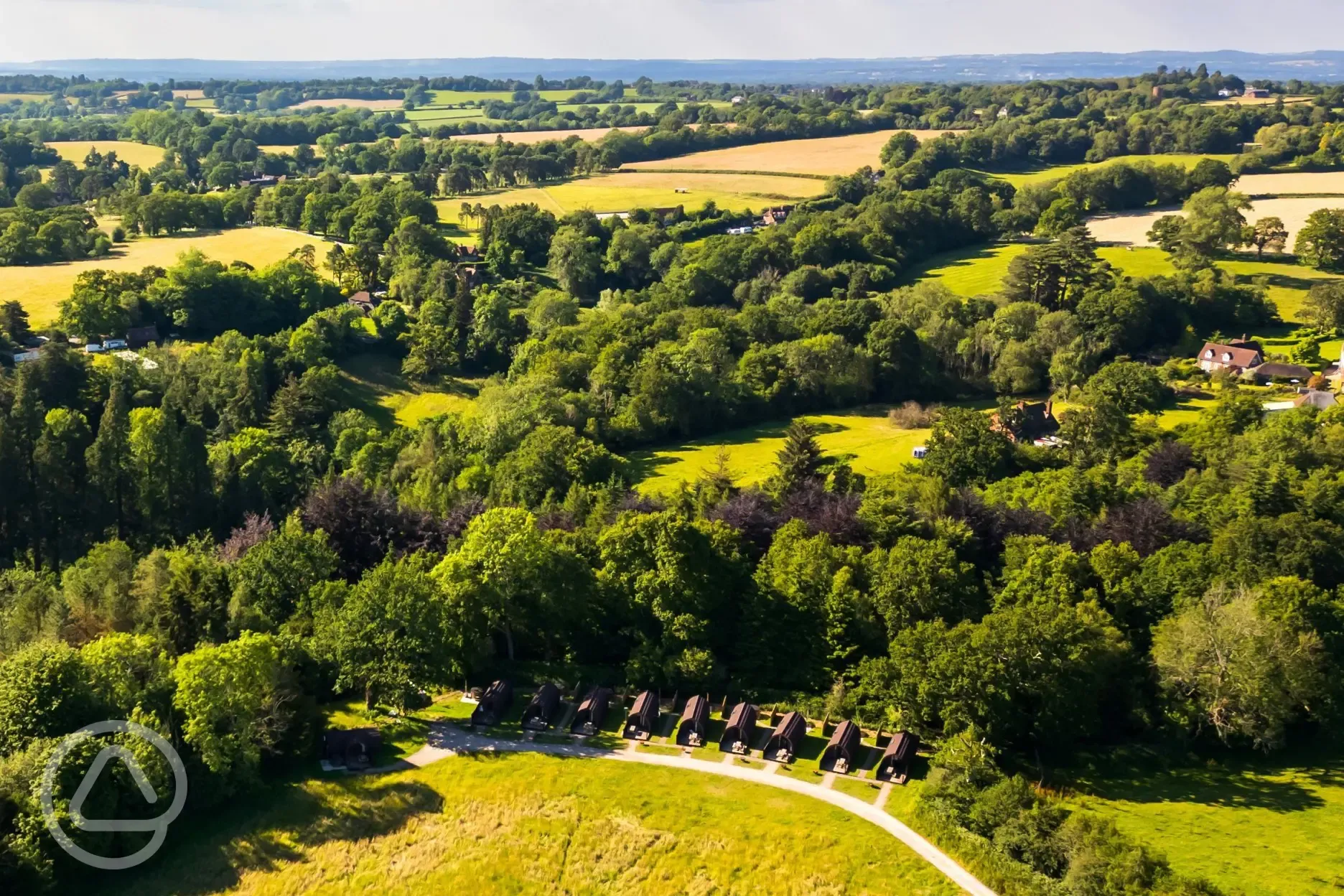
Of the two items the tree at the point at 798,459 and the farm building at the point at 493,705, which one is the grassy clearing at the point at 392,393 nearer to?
the tree at the point at 798,459

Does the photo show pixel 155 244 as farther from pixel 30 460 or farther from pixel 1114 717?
pixel 1114 717

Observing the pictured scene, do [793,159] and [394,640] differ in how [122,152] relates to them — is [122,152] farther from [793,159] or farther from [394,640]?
[394,640]

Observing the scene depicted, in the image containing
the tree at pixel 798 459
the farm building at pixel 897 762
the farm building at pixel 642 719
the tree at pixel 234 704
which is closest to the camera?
the tree at pixel 234 704

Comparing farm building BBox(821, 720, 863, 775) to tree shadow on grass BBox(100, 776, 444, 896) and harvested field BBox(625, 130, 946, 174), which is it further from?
harvested field BBox(625, 130, 946, 174)

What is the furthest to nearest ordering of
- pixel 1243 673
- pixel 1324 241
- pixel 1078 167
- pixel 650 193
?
pixel 1078 167 → pixel 650 193 → pixel 1324 241 → pixel 1243 673

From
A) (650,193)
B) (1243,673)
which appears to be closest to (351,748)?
(1243,673)

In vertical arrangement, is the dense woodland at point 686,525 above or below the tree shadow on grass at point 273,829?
above

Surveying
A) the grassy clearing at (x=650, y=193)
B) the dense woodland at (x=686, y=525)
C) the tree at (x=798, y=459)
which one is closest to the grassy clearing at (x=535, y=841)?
the dense woodland at (x=686, y=525)

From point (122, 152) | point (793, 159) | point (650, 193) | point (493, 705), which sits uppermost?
point (122, 152)
